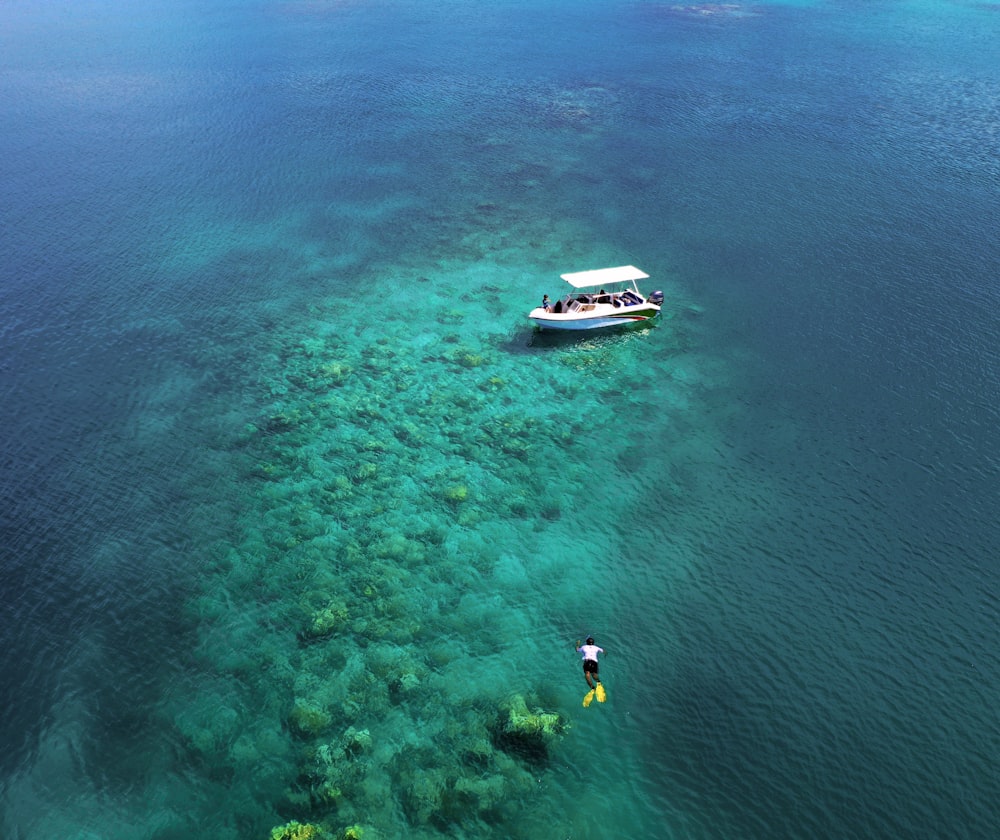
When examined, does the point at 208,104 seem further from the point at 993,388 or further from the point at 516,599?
the point at 993,388

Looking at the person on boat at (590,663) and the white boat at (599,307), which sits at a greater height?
the white boat at (599,307)

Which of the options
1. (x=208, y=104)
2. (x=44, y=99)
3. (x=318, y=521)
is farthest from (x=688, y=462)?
(x=44, y=99)

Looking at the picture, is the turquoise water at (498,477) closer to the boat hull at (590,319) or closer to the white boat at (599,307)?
the boat hull at (590,319)

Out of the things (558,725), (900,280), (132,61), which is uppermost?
(132,61)

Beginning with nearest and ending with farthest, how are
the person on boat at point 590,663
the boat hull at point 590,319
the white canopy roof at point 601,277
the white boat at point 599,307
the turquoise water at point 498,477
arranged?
the turquoise water at point 498,477
the person on boat at point 590,663
the boat hull at point 590,319
the white boat at point 599,307
the white canopy roof at point 601,277

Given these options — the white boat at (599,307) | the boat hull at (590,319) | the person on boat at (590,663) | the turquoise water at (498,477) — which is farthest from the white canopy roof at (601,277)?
the person on boat at (590,663)

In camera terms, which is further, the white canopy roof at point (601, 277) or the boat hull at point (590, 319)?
the white canopy roof at point (601, 277)

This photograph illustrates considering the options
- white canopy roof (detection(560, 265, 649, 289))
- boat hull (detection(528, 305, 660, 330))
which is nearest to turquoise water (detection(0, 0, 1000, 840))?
boat hull (detection(528, 305, 660, 330))

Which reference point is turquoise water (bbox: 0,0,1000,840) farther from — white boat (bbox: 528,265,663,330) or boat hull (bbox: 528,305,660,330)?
white boat (bbox: 528,265,663,330)
